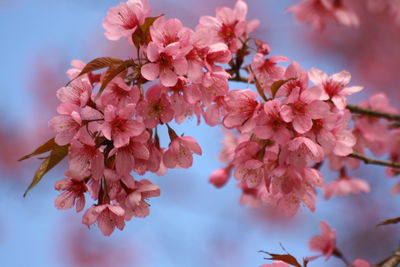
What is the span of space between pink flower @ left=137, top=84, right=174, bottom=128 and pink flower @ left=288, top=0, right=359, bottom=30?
130 centimetres

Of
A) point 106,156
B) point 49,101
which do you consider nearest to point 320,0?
point 106,156

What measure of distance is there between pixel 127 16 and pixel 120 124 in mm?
335

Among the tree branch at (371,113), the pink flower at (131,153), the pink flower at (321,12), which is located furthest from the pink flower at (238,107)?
the pink flower at (321,12)

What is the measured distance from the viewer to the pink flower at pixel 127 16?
1.29 metres

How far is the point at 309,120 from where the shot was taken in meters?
1.24

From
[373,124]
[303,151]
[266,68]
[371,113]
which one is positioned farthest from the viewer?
[373,124]

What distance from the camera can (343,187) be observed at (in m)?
2.10

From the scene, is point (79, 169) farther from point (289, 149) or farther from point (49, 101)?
point (49, 101)

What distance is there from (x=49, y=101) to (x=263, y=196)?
4884 mm

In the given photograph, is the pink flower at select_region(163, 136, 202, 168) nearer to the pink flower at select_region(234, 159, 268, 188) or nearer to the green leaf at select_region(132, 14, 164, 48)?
the pink flower at select_region(234, 159, 268, 188)

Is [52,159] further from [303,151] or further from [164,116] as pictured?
[303,151]

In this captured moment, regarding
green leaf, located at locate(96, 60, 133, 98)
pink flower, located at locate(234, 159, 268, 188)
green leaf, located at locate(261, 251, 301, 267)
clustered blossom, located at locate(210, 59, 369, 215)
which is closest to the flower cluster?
green leaf, located at locate(96, 60, 133, 98)

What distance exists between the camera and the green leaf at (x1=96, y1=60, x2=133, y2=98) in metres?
1.16

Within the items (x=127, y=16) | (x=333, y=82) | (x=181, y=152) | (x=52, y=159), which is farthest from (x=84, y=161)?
(x=333, y=82)
